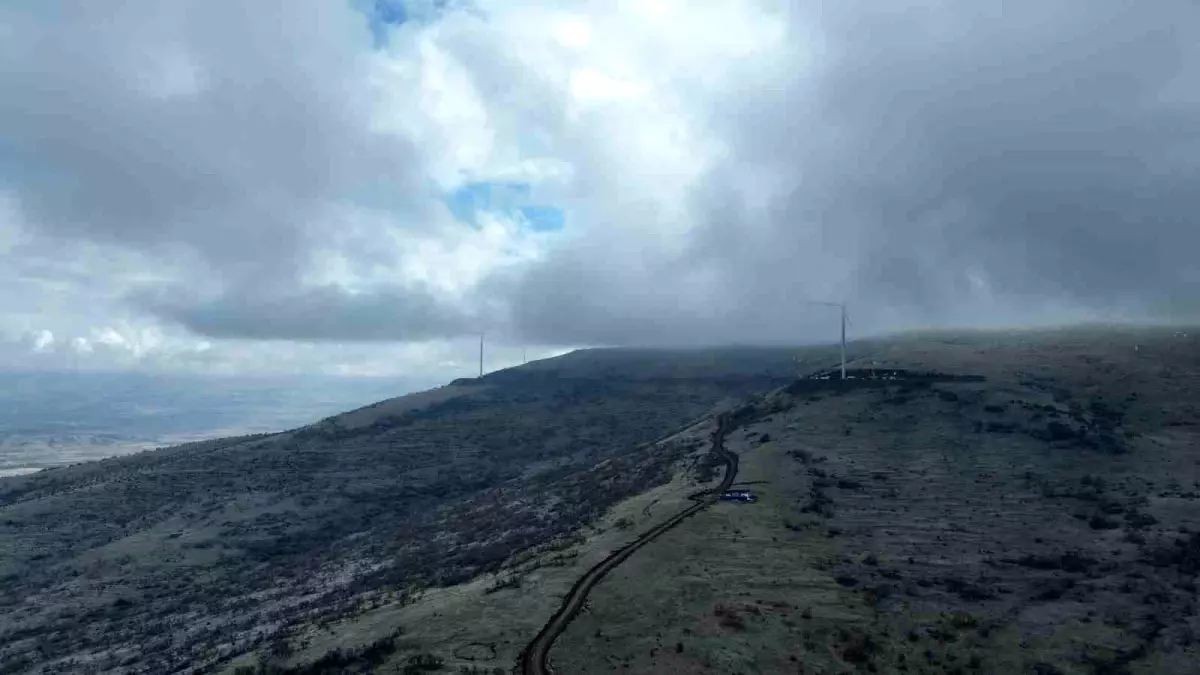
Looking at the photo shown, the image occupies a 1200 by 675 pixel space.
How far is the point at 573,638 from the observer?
39.7m

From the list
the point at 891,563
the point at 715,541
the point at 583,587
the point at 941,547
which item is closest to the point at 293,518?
the point at 715,541

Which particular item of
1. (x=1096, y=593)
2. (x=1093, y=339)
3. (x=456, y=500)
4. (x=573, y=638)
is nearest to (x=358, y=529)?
(x=456, y=500)

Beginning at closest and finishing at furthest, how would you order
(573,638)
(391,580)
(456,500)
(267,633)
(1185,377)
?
(573,638) → (267,633) → (391,580) → (1185,377) → (456,500)

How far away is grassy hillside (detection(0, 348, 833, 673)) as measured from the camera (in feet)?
208

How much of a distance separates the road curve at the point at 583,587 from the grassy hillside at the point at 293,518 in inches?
439

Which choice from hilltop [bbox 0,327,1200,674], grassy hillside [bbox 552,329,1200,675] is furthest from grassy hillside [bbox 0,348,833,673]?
grassy hillside [bbox 552,329,1200,675]

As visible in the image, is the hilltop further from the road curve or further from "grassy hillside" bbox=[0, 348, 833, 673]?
the road curve

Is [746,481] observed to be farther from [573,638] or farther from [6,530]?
[6,530]

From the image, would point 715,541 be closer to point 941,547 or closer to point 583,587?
point 583,587

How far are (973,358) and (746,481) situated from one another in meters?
70.2


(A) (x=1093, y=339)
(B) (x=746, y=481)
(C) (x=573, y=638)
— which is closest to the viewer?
(C) (x=573, y=638)

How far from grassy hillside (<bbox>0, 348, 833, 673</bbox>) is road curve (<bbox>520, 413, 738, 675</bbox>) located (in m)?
11.2

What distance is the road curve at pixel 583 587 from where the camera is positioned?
37.3 m

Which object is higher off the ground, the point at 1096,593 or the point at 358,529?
the point at 1096,593
